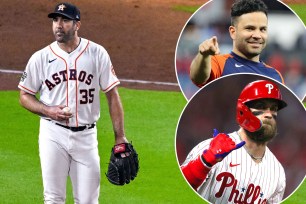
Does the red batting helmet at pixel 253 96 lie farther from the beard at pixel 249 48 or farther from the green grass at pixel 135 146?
the green grass at pixel 135 146

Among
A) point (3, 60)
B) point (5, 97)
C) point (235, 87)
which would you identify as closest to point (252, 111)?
point (235, 87)

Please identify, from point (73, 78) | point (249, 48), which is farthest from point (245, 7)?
point (73, 78)

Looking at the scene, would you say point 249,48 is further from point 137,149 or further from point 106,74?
point 137,149

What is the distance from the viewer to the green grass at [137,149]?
1014 centimetres

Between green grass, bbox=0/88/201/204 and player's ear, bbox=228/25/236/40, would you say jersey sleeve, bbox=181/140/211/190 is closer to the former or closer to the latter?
player's ear, bbox=228/25/236/40

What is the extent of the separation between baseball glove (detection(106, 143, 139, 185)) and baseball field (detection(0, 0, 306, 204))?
1.90 metres

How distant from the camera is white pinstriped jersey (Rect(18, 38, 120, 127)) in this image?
7684 millimetres

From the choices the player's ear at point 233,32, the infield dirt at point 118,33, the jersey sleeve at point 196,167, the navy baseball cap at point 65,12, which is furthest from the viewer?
the infield dirt at point 118,33

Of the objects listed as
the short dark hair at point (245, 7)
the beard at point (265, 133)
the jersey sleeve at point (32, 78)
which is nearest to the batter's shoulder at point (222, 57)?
the short dark hair at point (245, 7)

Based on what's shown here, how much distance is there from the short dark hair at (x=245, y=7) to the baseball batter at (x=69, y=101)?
143 centimetres

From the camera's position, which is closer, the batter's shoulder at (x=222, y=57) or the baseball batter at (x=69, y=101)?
the batter's shoulder at (x=222, y=57)

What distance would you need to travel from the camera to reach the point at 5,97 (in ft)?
46.8

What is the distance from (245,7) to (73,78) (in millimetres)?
1677

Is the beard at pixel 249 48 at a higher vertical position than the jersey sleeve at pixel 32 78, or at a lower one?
higher
